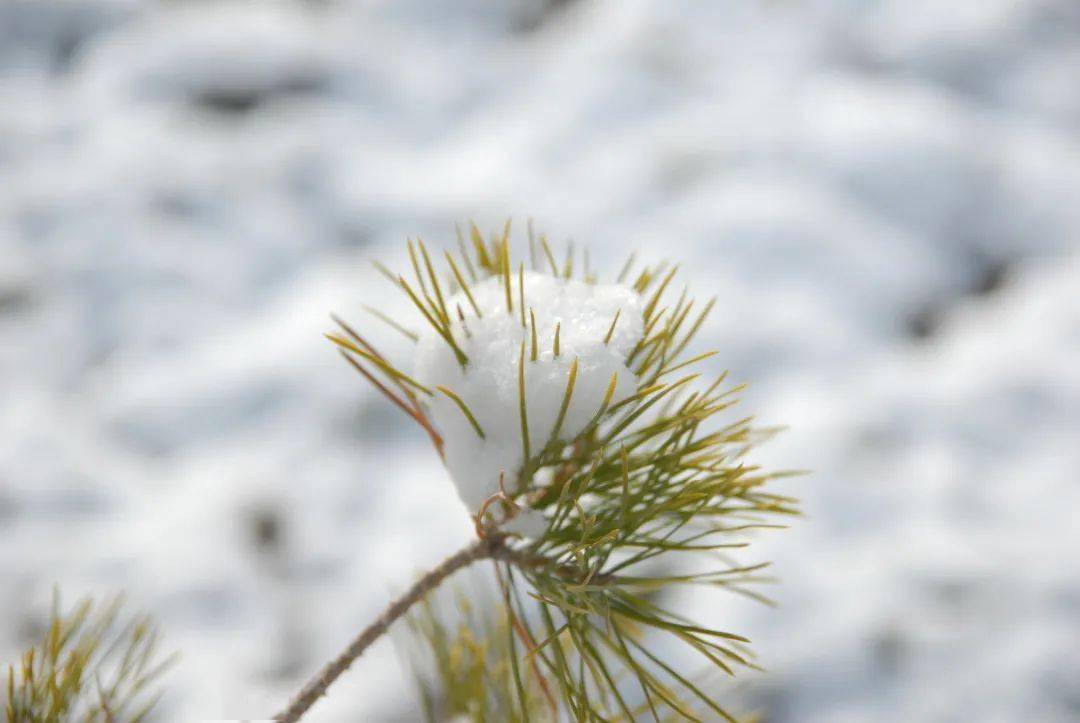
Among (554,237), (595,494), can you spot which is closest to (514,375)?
(595,494)

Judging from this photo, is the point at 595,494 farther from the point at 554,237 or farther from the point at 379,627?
the point at 554,237

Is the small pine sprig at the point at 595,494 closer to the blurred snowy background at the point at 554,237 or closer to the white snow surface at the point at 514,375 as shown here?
the white snow surface at the point at 514,375

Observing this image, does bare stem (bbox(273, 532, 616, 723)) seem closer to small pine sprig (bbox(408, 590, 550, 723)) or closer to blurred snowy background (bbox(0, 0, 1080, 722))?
small pine sprig (bbox(408, 590, 550, 723))

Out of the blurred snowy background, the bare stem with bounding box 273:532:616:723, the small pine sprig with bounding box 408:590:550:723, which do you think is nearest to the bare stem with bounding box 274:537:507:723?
the bare stem with bounding box 273:532:616:723

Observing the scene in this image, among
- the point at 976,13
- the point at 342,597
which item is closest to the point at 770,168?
the point at 976,13

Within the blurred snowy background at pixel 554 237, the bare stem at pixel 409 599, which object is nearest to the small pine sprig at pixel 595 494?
the bare stem at pixel 409 599

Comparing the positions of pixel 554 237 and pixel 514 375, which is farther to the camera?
pixel 554 237

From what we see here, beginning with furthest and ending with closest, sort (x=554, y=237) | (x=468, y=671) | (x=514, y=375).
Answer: (x=554, y=237) → (x=468, y=671) → (x=514, y=375)
